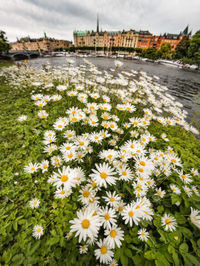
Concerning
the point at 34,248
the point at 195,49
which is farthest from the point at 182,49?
the point at 34,248

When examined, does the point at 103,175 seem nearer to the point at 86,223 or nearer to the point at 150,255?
the point at 86,223

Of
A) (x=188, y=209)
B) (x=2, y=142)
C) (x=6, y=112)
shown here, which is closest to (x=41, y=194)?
(x=2, y=142)

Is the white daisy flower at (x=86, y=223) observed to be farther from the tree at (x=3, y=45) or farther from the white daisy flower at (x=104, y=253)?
the tree at (x=3, y=45)

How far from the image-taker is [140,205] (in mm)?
1281

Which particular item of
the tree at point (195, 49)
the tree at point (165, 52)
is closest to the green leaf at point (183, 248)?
the tree at point (195, 49)

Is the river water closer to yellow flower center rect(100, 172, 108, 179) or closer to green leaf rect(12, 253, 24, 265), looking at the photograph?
yellow flower center rect(100, 172, 108, 179)

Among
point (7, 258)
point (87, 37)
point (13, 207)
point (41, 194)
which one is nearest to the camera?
point (7, 258)

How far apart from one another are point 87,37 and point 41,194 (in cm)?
12957

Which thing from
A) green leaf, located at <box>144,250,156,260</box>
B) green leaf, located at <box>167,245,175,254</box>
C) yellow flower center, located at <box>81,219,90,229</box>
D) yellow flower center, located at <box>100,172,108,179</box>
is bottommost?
green leaf, located at <box>144,250,156,260</box>

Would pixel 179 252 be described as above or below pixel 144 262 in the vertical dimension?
above

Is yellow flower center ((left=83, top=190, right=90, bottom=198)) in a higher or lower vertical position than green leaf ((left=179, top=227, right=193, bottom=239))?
higher

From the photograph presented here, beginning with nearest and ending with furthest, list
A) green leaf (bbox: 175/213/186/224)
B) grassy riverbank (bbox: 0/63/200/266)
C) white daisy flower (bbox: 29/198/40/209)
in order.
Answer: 1. grassy riverbank (bbox: 0/63/200/266)
2. green leaf (bbox: 175/213/186/224)
3. white daisy flower (bbox: 29/198/40/209)

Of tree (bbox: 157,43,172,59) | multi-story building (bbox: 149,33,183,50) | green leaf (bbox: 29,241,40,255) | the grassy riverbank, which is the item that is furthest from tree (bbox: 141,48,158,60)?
green leaf (bbox: 29,241,40,255)

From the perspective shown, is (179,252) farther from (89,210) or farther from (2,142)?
(2,142)
